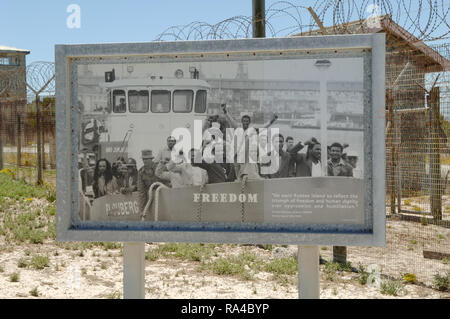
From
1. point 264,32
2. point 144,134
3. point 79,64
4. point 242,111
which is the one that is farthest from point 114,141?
point 264,32

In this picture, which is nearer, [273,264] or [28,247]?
[273,264]

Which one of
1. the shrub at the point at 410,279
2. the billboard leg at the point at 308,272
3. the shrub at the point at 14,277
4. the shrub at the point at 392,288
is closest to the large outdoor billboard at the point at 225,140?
the billboard leg at the point at 308,272

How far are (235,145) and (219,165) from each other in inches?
7.8

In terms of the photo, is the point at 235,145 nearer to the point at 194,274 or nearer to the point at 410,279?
the point at 194,274

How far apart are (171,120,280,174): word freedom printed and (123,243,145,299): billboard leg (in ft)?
2.97

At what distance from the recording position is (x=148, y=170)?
369 cm

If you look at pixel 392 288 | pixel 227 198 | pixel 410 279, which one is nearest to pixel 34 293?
pixel 227 198

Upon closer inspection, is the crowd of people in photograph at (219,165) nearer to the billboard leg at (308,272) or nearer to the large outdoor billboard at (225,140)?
the large outdoor billboard at (225,140)

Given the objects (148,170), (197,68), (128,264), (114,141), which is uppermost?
(197,68)

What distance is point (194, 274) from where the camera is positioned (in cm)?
610

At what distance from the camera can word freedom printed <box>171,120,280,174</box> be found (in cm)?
358

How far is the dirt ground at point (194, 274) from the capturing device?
17.5ft
